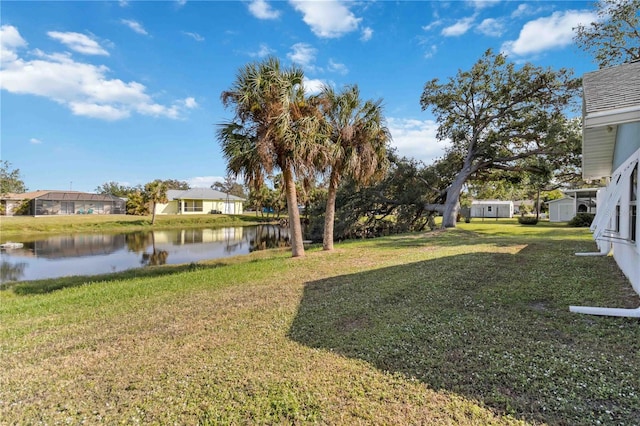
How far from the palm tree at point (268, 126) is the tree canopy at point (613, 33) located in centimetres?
1699

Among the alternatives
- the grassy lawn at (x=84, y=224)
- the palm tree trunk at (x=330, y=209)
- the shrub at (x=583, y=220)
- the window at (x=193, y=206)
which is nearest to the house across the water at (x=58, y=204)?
the grassy lawn at (x=84, y=224)

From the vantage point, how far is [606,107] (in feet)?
14.3

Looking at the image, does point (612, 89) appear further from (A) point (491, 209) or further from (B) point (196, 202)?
(B) point (196, 202)

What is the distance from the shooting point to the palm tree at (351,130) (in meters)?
11.2

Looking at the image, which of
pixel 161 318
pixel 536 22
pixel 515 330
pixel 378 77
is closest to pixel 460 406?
pixel 515 330

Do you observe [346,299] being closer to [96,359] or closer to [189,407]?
[189,407]

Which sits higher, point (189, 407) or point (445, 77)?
point (445, 77)

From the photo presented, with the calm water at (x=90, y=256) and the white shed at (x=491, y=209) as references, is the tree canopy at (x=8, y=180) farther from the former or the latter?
the white shed at (x=491, y=209)

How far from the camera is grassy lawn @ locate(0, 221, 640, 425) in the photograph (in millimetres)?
2467

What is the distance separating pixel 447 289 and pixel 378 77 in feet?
43.1

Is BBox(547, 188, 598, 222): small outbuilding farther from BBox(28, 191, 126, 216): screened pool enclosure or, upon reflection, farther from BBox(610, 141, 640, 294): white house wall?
BBox(28, 191, 126, 216): screened pool enclosure

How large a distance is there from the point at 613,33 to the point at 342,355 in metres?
22.5

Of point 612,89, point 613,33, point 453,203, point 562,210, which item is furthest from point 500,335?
point 562,210

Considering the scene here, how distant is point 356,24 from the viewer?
12.6 meters
